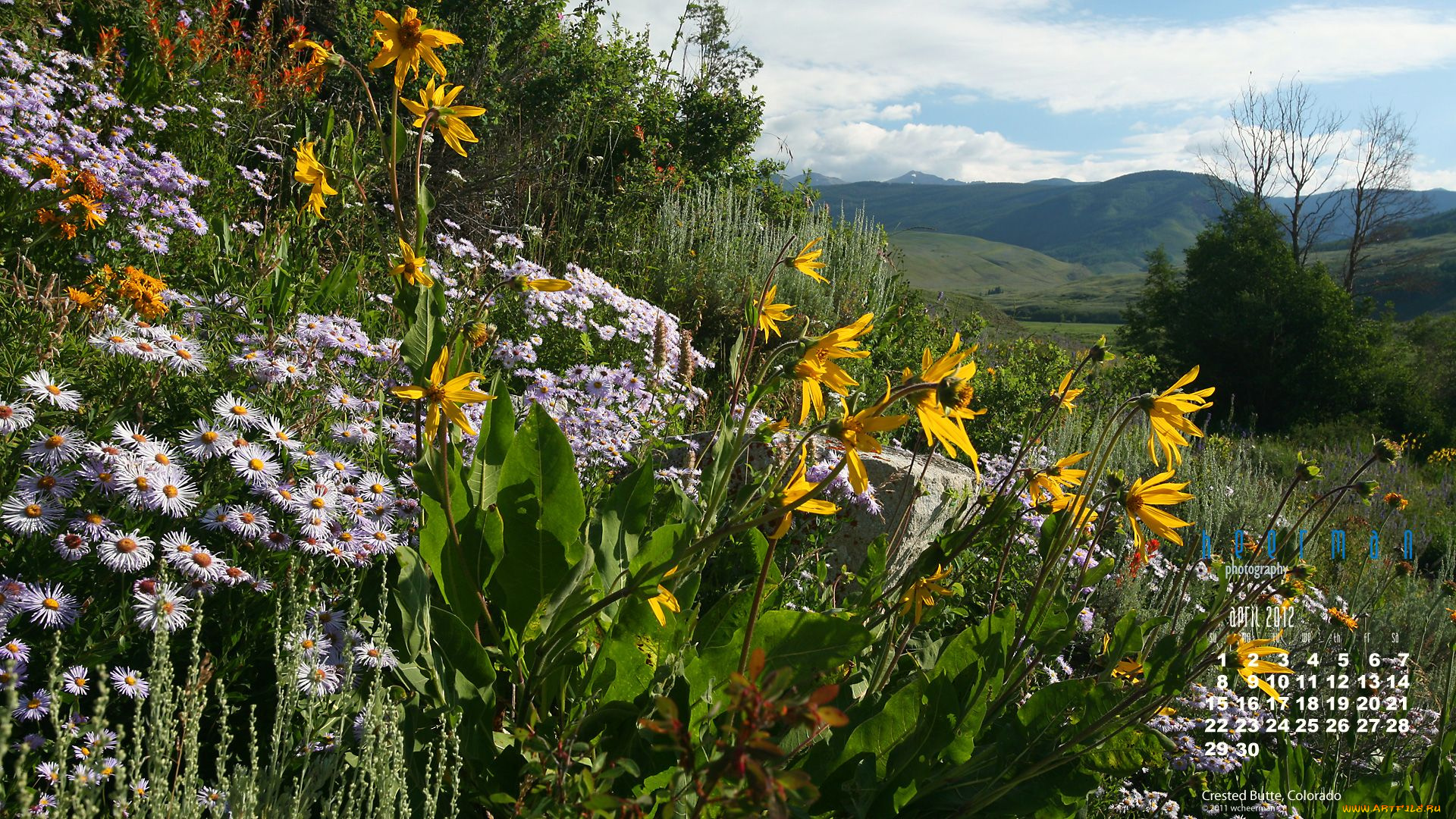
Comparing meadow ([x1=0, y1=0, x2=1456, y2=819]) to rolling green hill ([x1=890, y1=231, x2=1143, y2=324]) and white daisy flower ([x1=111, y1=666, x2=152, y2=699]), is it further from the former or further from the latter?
rolling green hill ([x1=890, y1=231, x2=1143, y2=324])

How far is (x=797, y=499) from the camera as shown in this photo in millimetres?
1143

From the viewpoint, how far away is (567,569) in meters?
1.60

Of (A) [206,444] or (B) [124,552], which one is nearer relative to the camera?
(B) [124,552]

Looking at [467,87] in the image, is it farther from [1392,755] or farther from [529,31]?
[1392,755]

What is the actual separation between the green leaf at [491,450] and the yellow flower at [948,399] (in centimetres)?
83

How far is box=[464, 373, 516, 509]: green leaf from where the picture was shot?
1.69 m

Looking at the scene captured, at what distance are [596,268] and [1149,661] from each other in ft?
15.5

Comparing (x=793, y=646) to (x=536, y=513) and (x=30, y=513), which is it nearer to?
(x=536, y=513)

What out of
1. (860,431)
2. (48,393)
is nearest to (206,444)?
(48,393)

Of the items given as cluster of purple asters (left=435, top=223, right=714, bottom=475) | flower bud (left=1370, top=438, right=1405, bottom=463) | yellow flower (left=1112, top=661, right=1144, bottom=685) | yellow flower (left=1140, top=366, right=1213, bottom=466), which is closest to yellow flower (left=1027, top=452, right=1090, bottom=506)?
yellow flower (left=1140, top=366, right=1213, bottom=466)

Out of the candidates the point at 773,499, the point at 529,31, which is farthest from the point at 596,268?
the point at 773,499

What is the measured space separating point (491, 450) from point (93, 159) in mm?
2504

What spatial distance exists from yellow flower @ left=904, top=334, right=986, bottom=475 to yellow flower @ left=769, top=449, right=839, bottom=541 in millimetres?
215

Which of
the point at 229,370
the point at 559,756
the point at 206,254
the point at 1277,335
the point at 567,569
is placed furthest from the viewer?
the point at 1277,335
